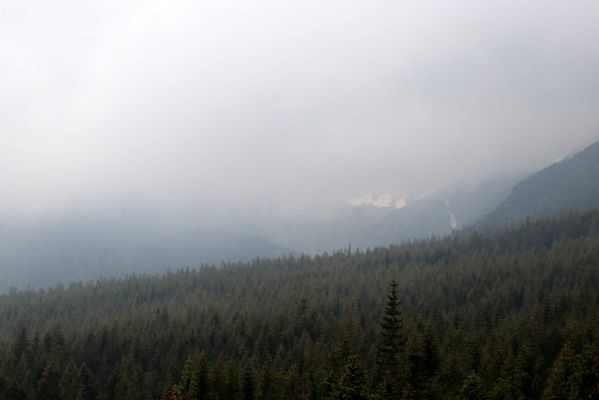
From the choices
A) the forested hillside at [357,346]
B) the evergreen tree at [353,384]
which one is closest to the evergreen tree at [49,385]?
the forested hillside at [357,346]

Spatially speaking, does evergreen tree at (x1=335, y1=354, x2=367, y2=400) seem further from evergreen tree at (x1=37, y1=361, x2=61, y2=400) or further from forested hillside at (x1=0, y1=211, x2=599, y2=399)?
evergreen tree at (x1=37, y1=361, x2=61, y2=400)

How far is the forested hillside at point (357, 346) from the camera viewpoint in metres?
65.8

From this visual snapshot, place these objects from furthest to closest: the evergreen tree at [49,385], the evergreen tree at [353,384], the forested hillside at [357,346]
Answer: the evergreen tree at [49,385]
the forested hillside at [357,346]
the evergreen tree at [353,384]

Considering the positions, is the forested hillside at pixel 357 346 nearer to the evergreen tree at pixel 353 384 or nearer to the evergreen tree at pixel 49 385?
the evergreen tree at pixel 353 384

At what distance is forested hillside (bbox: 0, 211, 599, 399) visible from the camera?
65.8 m

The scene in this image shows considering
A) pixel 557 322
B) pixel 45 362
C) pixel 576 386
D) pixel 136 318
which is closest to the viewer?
pixel 576 386

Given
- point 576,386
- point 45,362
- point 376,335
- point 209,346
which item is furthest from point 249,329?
point 576,386

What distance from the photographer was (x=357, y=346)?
113688mm

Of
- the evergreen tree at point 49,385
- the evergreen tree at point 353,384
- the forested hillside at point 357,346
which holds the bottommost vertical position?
the evergreen tree at point 49,385

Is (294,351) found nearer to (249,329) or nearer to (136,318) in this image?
(249,329)

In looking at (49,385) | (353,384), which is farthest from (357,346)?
(353,384)

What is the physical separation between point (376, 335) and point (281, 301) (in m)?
68.9

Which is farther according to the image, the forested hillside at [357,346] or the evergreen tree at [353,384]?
the forested hillside at [357,346]

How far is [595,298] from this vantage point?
126562 mm
